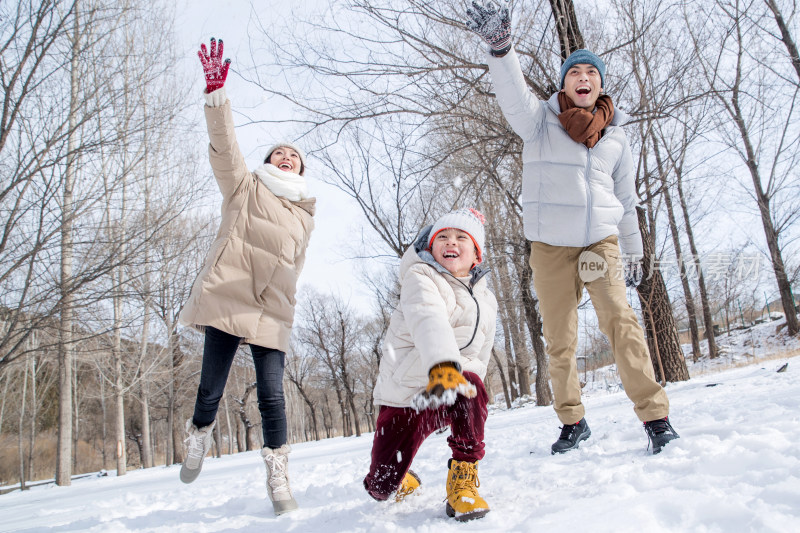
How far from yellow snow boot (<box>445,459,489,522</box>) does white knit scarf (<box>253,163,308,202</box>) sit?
1.69m

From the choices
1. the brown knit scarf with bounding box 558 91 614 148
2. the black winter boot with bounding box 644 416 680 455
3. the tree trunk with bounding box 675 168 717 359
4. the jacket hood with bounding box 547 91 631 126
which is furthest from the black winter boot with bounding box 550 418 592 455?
the tree trunk with bounding box 675 168 717 359

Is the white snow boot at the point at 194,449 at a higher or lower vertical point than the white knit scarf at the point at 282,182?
lower

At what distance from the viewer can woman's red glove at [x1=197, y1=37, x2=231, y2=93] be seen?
95.7 inches

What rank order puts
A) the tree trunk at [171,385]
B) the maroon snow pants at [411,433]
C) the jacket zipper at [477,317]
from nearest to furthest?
the maroon snow pants at [411,433] < the jacket zipper at [477,317] < the tree trunk at [171,385]

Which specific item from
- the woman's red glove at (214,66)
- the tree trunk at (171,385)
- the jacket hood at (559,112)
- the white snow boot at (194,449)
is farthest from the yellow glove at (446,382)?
the tree trunk at (171,385)

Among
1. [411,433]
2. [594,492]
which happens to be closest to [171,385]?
[411,433]

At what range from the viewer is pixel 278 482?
2.26m

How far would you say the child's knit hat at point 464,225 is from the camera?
86.3 inches

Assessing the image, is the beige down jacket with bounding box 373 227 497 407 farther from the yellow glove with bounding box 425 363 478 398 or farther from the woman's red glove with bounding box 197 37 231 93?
the woman's red glove with bounding box 197 37 231 93

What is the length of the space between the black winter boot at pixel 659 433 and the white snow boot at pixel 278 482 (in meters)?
1.63

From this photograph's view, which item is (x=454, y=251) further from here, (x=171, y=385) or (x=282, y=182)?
(x=171, y=385)

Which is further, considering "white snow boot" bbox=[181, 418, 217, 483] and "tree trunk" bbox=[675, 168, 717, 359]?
"tree trunk" bbox=[675, 168, 717, 359]

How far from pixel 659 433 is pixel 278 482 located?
5.67 ft

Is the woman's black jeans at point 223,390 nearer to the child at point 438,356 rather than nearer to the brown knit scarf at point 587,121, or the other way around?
the child at point 438,356
